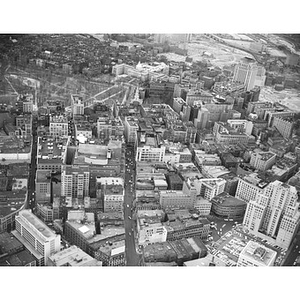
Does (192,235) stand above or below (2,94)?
below

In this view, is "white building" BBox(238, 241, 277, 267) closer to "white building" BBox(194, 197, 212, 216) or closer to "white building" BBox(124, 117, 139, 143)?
"white building" BBox(194, 197, 212, 216)

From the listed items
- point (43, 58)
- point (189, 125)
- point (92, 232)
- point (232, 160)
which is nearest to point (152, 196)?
point (92, 232)

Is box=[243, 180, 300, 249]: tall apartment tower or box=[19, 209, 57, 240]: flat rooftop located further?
box=[243, 180, 300, 249]: tall apartment tower

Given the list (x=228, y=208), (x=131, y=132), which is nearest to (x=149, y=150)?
(x=131, y=132)

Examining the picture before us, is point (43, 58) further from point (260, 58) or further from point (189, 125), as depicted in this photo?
point (260, 58)

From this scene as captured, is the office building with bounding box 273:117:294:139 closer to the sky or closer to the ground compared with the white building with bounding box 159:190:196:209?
closer to the sky

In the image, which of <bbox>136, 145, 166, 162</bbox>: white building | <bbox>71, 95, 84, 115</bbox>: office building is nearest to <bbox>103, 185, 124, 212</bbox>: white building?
<bbox>136, 145, 166, 162</bbox>: white building

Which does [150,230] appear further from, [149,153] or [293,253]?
[149,153]
